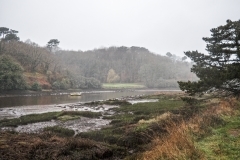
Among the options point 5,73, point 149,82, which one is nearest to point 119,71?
point 149,82

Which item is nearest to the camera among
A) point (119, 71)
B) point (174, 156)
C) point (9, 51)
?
point (174, 156)

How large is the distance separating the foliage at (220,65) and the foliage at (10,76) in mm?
57782

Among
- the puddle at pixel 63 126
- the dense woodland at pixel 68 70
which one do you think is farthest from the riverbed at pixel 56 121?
the dense woodland at pixel 68 70

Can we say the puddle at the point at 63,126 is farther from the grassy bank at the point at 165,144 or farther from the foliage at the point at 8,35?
the foliage at the point at 8,35

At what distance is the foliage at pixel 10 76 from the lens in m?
64.3

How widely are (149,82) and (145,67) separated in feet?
69.2

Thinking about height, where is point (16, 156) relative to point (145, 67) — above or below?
below

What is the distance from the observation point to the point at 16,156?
35.9 feet

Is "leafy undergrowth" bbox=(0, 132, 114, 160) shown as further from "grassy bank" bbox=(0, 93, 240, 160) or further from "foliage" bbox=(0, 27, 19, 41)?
"foliage" bbox=(0, 27, 19, 41)

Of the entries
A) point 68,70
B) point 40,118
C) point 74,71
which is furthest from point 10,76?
point 74,71

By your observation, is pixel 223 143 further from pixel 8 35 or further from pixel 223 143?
pixel 8 35

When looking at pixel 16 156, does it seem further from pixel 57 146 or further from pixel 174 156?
pixel 174 156

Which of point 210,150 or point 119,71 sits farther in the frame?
point 119,71

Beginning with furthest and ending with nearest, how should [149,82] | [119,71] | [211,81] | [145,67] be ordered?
1. [119,71]
2. [145,67]
3. [149,82]
4. [211,81]
